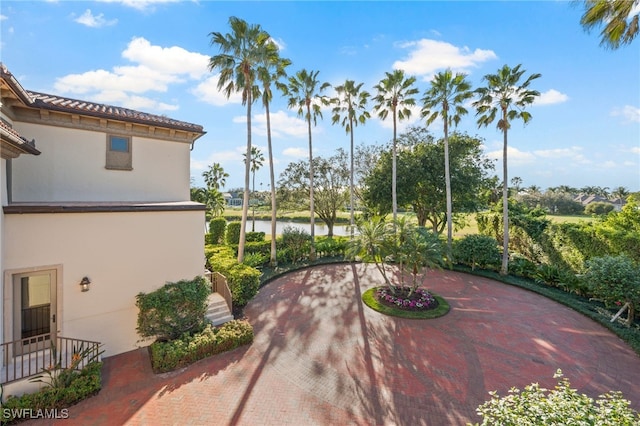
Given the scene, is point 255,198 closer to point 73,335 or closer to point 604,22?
point 73,335

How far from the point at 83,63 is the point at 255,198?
95.5 feet

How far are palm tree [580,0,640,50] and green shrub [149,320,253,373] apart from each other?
13709 mm

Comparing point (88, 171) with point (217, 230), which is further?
point (217, 230)

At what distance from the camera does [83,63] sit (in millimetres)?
9992

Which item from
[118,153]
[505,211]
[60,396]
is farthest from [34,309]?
[505,211]

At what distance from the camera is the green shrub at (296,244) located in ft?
68.7

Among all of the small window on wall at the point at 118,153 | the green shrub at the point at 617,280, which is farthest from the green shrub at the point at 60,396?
the green shrub at the point at 617,280

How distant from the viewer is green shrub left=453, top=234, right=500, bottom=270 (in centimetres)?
1783

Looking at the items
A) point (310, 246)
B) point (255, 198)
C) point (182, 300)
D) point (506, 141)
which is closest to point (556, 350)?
point (506, 141)

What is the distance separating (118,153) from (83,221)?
343cm

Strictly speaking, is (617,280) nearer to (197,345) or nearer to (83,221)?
(197,345)

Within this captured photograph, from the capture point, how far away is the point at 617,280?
35.1 feet

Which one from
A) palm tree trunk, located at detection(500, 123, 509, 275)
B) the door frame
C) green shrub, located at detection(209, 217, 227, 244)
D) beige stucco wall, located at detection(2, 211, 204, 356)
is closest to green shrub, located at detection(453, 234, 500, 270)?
palm tree trunk, located at detection(500, 123, 509, 275)

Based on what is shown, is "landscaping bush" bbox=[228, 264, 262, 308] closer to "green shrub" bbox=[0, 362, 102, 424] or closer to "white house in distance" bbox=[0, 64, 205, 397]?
"white house in distance" bbox=[0, 64, 205, 397]
